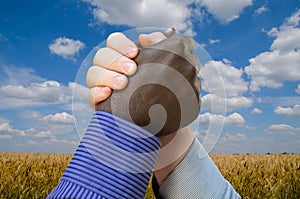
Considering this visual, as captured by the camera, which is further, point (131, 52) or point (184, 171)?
point (184, 171)

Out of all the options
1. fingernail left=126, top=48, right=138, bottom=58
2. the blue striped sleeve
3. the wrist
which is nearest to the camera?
the blue striped sleeve

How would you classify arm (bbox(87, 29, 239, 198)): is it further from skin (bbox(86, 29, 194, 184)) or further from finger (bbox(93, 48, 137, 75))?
finger (bbox(93, 48, 137, 75))

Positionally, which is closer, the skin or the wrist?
the skin

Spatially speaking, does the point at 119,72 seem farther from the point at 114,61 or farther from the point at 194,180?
the point at 194,180

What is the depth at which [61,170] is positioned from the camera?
9.73ft

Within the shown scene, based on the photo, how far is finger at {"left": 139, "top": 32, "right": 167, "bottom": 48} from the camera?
107 centimetres

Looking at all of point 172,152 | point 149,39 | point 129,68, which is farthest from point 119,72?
point 172,152

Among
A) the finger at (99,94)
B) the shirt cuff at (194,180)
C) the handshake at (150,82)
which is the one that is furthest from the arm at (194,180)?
the finger at (99,94)

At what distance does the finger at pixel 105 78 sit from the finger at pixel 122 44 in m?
0.07

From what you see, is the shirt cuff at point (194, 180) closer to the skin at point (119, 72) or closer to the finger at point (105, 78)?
the skin at point (119, 72)

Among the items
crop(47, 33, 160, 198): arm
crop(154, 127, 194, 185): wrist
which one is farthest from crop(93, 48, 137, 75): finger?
crop(154, 127, 194, 185): wrist

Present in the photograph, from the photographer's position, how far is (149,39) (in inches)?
42.3

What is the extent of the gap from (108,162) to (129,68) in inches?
9.9

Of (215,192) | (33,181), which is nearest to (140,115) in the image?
(215,192)
